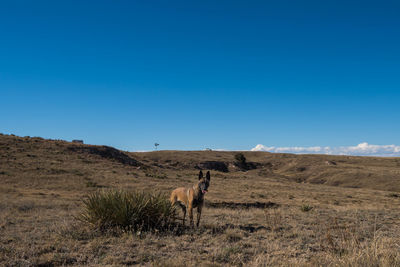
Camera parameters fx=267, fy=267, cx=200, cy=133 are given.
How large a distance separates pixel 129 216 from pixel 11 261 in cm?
320

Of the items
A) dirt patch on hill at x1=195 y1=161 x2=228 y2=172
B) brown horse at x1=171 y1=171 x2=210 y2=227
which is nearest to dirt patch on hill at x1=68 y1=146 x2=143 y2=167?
dirt patch on hill at x1=195 y1=161 x2=228 y2=172

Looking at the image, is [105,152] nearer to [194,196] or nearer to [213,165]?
[213,165]

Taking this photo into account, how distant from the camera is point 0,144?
37.5 metres

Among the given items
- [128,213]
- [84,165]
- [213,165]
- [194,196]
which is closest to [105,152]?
[84,165]

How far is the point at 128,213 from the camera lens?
798 cm

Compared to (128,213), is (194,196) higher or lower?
higher

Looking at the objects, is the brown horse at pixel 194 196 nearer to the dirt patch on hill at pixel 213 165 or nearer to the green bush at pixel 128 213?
the green bush at pixel 128 213

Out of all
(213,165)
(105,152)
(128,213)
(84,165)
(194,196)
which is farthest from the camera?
(213,165)

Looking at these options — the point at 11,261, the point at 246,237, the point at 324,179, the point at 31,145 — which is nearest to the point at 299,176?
the point at 324,179

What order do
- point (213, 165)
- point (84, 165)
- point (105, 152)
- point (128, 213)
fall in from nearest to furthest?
point (128, 213)
point (84, 165)
point (105, 152)
point (213, 165)

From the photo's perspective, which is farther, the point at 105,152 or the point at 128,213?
the point at 105,152

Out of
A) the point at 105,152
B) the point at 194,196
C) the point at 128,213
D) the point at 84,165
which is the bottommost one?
the point at 84,165

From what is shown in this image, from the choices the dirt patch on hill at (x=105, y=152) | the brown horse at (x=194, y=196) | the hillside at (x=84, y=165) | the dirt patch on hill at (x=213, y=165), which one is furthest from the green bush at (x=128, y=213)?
the dirt patch on hill at (x=213, y=165)

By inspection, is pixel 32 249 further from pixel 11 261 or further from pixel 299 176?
pixel 299 176
